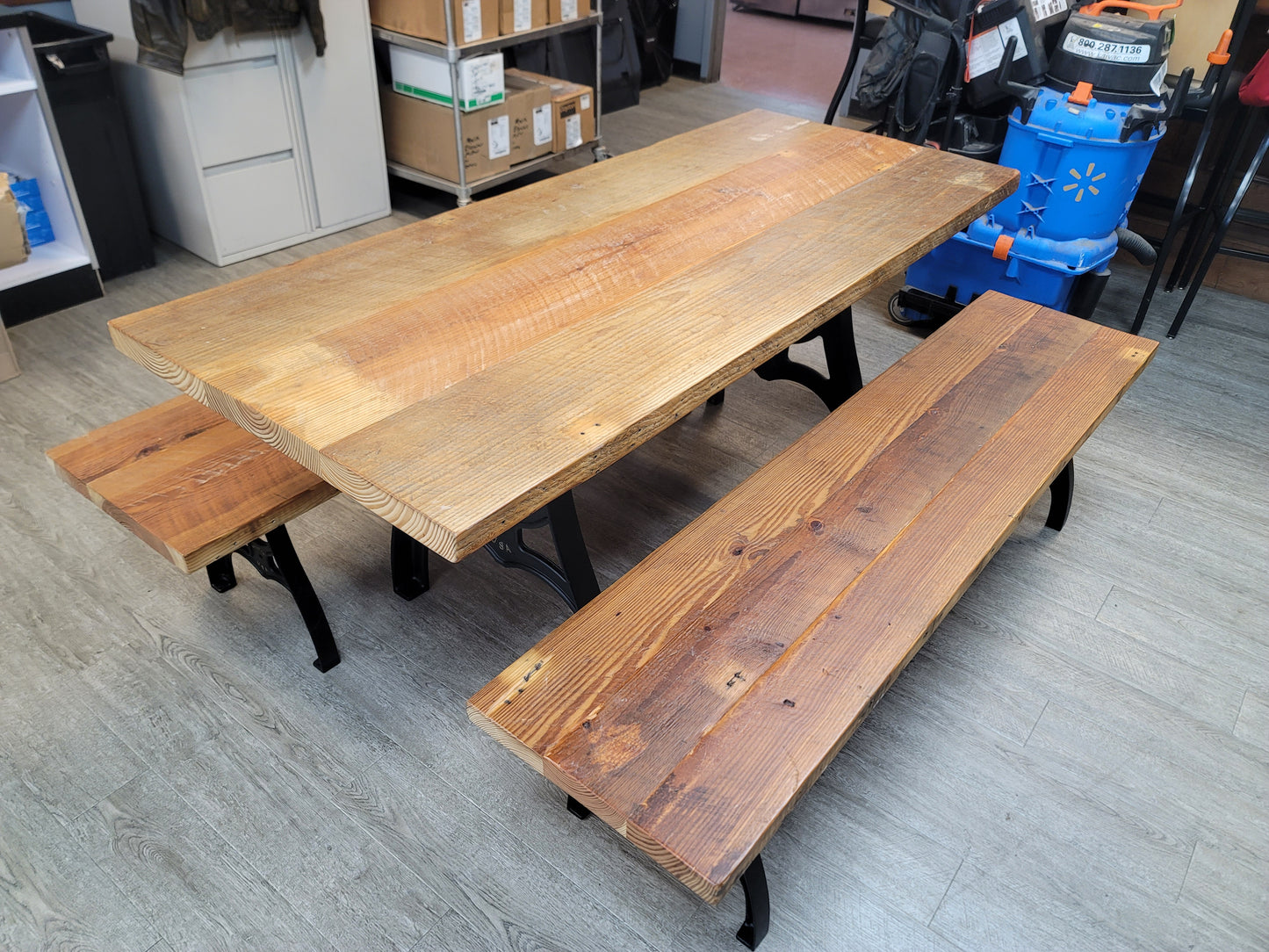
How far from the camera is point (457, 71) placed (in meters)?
3.12

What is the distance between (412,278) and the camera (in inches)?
60.4

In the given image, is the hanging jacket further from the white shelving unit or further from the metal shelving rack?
the metal shelving rack

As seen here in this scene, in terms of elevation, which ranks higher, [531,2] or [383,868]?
[531,2]

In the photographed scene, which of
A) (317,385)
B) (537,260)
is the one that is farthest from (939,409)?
(317,385)

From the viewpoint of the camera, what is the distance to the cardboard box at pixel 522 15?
10.6 ft

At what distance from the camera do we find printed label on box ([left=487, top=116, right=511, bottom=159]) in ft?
11.0

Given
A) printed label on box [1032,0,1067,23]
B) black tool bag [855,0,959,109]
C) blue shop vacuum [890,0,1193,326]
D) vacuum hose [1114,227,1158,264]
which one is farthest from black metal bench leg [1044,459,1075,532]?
black tool bag [855,0,959,109]

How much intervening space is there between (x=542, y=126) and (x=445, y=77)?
1.57 ft

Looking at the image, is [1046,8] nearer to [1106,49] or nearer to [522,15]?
[1106,49]

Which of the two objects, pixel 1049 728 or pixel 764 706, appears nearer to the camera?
pixel 764 706

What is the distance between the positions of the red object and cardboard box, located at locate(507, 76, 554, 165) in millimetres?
2279

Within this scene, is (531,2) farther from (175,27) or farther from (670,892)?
(670,892)

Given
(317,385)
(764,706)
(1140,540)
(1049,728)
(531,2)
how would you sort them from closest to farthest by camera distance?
1. (764,706)
2. (317,385)
3. (1049,728)
4. (1140,540)
5. (531,2)

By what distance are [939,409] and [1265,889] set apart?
3.00 feet
